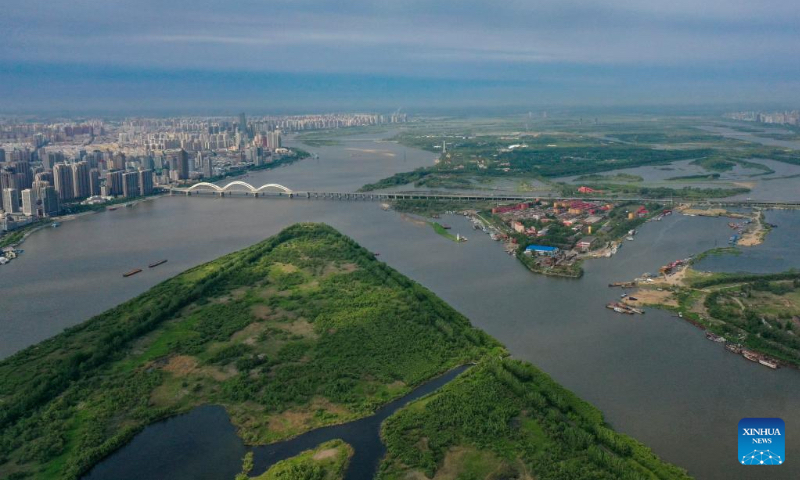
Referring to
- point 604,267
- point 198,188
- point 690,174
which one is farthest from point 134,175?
point 690,174

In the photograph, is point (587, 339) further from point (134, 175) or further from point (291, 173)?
point (291, 173)

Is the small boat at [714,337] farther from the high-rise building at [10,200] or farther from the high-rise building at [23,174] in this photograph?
the high-rise building at [23,174]

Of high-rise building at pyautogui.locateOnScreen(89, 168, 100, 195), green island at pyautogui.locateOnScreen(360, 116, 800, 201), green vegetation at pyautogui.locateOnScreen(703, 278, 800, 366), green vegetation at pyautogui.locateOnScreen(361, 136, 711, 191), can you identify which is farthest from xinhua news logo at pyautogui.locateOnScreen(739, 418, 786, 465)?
high-rise building at pyautogui.locateOnScreen(89, 168, 100, 195)

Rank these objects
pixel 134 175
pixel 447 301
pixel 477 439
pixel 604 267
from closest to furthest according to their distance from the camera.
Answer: pixel 477 439 → pixel 447 301 → pixel 604 267 → pixel 134 175

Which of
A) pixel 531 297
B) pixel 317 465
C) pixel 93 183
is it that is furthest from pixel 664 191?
pixel 93 183

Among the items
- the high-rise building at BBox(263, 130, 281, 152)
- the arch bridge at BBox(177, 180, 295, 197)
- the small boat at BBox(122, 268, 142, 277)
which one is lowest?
the small boat at BBox(122, 268, 142, 277)

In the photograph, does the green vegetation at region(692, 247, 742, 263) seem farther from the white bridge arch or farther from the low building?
the white bridge arch

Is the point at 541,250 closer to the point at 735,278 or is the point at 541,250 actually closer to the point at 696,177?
the point at 735,278
